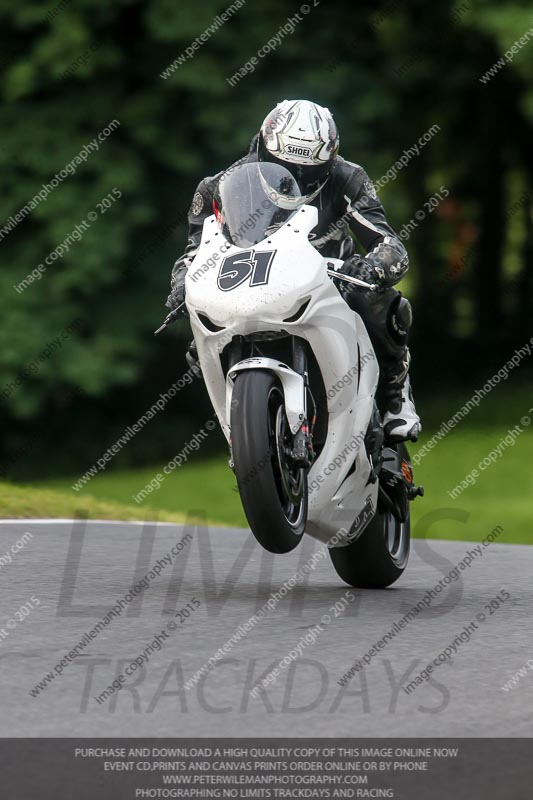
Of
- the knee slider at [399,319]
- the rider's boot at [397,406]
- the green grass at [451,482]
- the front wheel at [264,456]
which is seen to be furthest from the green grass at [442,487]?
the front wheel at [264,456]

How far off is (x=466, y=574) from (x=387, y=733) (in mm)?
3473

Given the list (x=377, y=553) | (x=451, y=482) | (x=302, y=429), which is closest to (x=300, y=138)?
(x=302, y=429)

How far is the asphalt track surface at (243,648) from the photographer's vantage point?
4348 mm

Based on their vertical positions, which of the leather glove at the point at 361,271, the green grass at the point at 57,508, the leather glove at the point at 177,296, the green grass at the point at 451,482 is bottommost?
the green grass at the point at 451,482

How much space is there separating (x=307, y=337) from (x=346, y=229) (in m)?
0.85

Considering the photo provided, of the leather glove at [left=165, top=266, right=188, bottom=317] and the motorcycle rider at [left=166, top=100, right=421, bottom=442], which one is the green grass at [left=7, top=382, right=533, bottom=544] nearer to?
the motorcycle rider at [left=166, top=100, right=421, bottom=442]

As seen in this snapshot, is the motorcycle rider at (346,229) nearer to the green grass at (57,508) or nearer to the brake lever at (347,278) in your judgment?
the brake lever at (347,278)

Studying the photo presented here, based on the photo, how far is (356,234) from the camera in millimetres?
6516

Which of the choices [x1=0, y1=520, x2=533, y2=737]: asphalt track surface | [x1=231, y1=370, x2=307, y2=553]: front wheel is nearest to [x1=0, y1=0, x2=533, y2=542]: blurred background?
[x1=0, y1=520, x2=533, y2=737]: asphalt track surface

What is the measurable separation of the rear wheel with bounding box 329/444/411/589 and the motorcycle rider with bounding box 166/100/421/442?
42 cm

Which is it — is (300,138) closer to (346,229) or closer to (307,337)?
(346,229)

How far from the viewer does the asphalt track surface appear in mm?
4348

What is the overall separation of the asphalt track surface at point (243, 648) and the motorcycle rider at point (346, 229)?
102 cm
